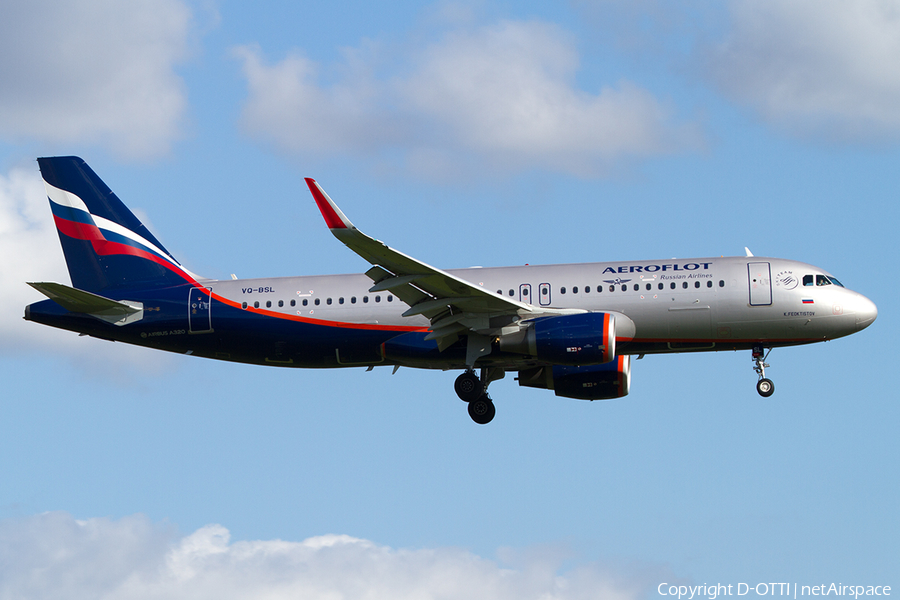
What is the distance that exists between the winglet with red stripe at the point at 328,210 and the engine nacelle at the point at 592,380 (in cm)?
1299

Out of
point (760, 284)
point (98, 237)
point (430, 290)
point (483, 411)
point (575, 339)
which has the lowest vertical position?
point (483, 411)

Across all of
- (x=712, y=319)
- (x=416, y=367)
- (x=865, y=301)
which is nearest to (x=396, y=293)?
(x=416, y=367)

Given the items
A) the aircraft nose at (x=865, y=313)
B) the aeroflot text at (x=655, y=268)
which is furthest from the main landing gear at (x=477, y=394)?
the aircraft nose at (x=865, y=313)

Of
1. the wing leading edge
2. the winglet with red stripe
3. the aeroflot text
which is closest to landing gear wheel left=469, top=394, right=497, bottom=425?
the wing leading edge

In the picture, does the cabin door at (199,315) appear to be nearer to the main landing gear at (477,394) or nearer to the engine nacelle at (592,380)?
the main landing gear at (477,394)

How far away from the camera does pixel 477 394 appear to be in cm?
3903

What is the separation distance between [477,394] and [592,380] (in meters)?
4.39

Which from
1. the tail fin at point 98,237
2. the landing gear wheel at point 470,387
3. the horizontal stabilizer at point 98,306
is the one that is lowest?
the landing gear wheel at point 470,387

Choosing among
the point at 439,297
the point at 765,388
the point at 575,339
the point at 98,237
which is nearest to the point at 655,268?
the point at 575,339

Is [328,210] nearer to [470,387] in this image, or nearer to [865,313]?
[470,387]

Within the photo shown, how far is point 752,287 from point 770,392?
3.82 m

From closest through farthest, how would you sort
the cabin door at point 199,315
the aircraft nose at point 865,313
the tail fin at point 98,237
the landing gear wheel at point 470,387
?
the aircraft nose at point 865,313 → the cabin door at point 199,315 → the landing gear wheel at point 470,387 → the tail fin at point 98,237

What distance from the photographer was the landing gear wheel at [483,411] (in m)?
39.1

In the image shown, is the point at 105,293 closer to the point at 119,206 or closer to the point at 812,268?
the point at 119,206
